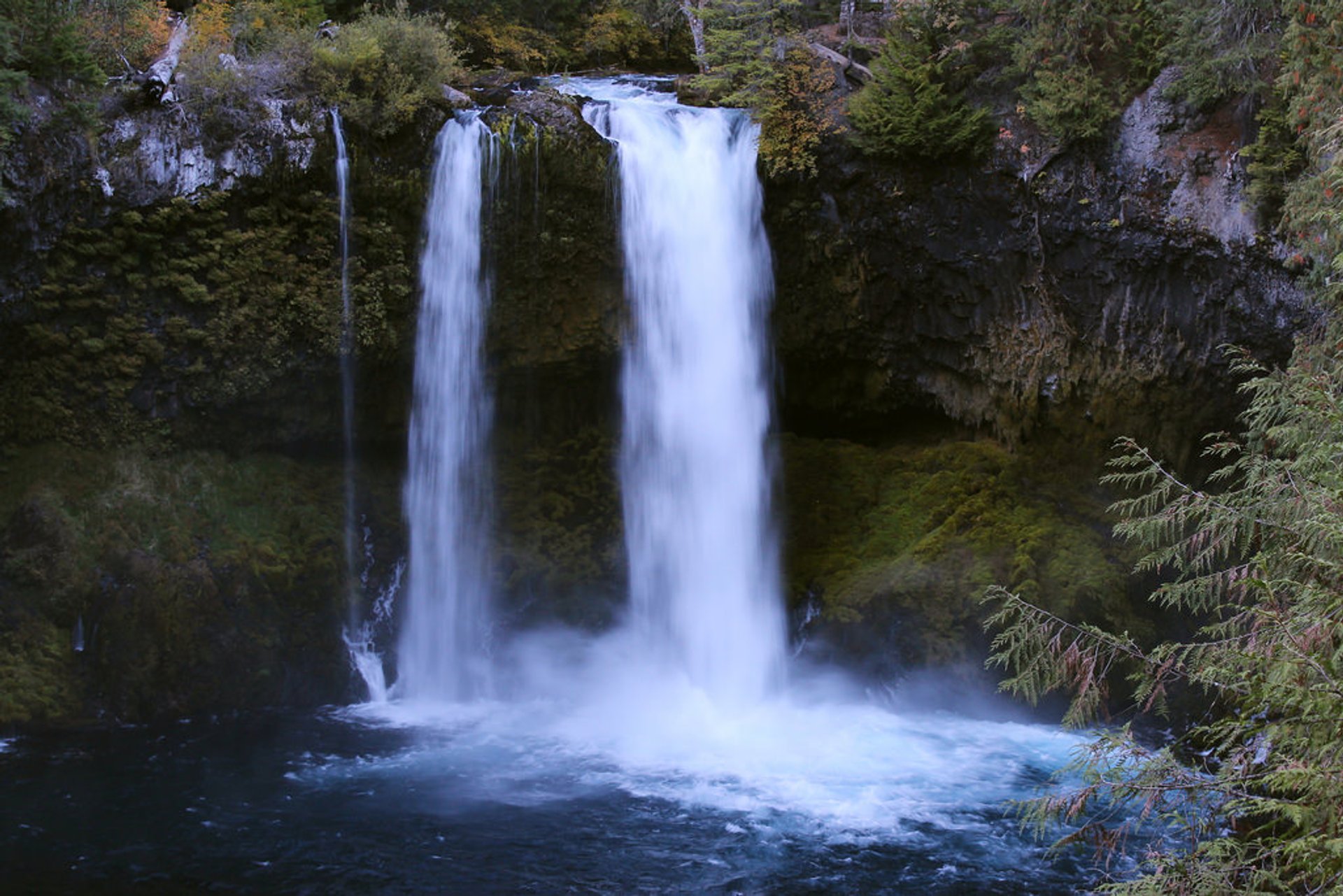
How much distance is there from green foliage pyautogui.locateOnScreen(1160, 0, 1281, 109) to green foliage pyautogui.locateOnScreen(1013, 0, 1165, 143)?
350 millimetres

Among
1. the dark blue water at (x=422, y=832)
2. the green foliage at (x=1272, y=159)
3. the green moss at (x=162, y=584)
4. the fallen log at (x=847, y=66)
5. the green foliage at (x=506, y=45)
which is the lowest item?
the dark blue water at (x=422, y=832)

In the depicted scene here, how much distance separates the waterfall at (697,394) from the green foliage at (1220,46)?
5.26m

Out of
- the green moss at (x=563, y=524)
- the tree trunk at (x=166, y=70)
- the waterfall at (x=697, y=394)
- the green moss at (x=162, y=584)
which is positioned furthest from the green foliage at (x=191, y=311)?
the waterfall at (x=697, y=394)

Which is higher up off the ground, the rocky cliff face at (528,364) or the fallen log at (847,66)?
the fallen log at (847,66)

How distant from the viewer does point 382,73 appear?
1305cm

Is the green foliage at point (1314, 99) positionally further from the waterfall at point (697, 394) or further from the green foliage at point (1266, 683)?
the waterfall at point (697, 394)

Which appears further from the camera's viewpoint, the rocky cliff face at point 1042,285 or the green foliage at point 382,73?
the green foliage at point 382,73

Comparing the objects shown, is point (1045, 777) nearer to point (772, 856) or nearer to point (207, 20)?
point (772, 856)

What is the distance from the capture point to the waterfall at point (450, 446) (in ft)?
43.7

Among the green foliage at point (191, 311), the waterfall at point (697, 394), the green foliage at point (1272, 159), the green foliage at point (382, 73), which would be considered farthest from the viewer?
the waterfall at point (697, 394)

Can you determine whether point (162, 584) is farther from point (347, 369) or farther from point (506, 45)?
point (506, 45)

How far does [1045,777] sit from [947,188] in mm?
7451

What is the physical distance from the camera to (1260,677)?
4.97 m

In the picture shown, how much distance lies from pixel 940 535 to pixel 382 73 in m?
9.54
